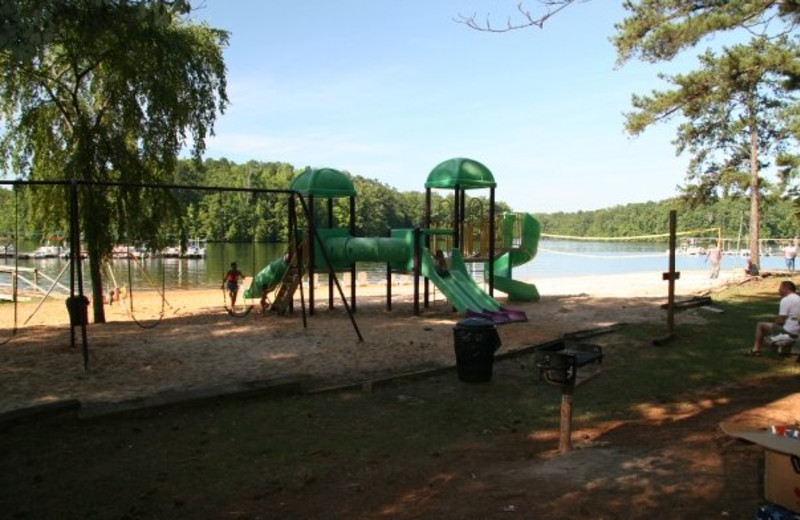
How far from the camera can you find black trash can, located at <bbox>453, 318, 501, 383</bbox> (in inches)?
340

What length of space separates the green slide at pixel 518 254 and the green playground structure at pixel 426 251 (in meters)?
0.03

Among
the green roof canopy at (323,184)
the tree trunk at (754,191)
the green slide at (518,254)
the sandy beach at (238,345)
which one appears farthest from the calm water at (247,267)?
the tree trunk at (754,191)

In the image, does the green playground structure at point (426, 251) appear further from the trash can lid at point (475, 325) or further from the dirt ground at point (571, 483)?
the dirt ground at point (571, 483)

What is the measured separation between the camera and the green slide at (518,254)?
766 inches

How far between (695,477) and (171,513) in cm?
377

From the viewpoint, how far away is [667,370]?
9391 mm

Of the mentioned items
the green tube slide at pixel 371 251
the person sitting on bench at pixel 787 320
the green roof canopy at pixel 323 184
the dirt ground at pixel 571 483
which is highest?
the green roof canopy at pixel 323 184

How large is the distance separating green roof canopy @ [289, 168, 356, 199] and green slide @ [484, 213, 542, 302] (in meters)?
5.15

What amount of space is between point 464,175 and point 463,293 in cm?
363

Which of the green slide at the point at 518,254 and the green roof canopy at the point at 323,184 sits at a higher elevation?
the green roof canopy at the point at 323,184

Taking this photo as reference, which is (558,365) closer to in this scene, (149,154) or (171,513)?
(171,513)

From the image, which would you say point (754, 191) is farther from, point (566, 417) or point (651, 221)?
point (651, 221)

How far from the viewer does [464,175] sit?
56.1 ft

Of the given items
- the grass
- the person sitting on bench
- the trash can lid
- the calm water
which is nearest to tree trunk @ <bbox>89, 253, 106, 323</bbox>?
the calm water
